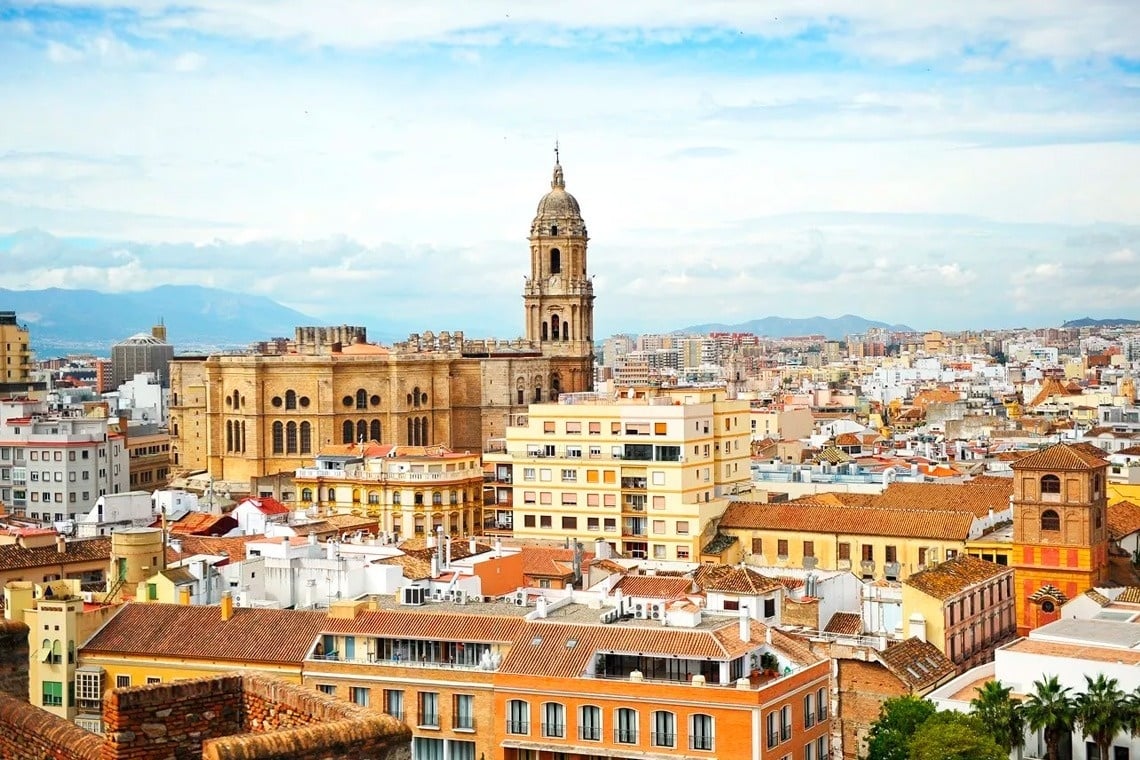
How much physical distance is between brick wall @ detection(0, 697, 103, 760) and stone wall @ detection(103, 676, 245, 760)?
0.68 ft

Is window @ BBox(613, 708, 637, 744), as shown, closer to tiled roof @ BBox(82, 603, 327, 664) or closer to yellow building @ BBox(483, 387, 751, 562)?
tiled roof @ BBox(82, 603, 327, 664)

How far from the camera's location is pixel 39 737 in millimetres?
10172

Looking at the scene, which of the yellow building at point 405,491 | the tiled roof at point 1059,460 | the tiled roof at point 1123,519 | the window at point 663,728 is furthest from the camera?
the yellow building at point 405,491

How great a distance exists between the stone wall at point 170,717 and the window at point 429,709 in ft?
71.4

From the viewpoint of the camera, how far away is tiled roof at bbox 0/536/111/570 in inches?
1854

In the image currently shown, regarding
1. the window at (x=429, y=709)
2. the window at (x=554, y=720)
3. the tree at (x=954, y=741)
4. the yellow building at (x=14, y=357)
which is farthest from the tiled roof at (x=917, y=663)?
the yellow building at (x=14, y=357)

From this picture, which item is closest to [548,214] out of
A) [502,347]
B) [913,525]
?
[502,347]

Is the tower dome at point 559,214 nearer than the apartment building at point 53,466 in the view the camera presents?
No

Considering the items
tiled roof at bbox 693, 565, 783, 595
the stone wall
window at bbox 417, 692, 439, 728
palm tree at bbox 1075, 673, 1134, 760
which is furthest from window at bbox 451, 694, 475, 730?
the stone wall

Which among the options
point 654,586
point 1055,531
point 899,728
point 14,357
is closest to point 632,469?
point 654,586

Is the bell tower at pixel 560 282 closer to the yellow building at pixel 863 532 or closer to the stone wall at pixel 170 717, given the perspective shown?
the yellow building at pixel 863 532

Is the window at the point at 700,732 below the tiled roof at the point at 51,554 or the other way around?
below

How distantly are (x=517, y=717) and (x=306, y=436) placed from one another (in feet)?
178

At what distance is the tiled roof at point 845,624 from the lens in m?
38.6
